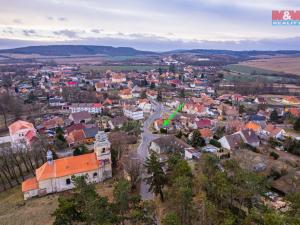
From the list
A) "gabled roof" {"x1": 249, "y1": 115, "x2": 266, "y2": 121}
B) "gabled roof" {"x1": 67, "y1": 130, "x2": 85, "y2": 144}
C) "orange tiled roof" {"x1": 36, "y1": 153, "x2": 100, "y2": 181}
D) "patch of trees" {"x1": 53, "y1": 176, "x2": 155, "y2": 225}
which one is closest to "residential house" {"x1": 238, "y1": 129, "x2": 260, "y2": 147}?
"gabled roof" {"x1": 249, "y1": 115, "x2": 266, "y2": 121}

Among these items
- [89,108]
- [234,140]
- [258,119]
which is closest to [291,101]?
[258,119]

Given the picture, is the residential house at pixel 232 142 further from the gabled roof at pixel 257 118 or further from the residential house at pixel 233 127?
the gabled roof at pixel 257 118

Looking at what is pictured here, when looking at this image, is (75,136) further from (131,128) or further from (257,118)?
(257,118)

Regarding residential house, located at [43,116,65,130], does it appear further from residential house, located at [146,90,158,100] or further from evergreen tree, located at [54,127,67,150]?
residential house, located at [146,90,158,100]

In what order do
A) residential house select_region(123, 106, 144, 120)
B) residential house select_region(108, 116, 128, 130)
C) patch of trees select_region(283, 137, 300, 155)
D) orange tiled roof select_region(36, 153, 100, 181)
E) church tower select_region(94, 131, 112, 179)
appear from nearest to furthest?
orange tiled roof select_region(36, 153, 100, 181) → church tower select_region(94, 131, 112, 179) → patch of trees select_region(283, 137, 300, 155) → residential house select_region(108, 116, 128, 130) → residential house select_region(123, 106, 144, 120)

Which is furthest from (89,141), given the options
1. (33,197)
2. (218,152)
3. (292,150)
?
(292,150)
